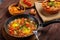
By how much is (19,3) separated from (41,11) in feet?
0.63

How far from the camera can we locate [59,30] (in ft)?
2.95

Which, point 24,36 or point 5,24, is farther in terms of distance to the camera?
point 5,24

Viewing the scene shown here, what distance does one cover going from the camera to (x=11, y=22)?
1.25 metres

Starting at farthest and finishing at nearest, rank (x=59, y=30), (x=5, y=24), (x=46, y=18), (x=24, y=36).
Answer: (x=46, y=18) → (x=5, y=24) → (x=24, y=36) → (x=59, y=30)

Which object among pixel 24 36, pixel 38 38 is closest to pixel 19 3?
pixel 24 36

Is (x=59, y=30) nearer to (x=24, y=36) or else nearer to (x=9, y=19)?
(x=24, y=36)

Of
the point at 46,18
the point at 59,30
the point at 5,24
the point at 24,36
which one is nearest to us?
the point at 59,30

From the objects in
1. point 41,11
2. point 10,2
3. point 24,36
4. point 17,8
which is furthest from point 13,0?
point 24,36

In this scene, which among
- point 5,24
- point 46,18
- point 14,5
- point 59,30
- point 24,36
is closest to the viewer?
point 59,30

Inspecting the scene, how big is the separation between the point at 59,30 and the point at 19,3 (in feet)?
1.99

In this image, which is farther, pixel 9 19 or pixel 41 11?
pixel 41 11

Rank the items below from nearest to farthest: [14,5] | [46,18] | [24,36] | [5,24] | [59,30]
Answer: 1. [59,30]
2. [24,36]
3. [5,24]
4. [46,18]
5. [14,5]

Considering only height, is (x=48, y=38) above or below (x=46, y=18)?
above

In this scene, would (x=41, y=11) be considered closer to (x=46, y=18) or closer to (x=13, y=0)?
(x=46, y=18)
